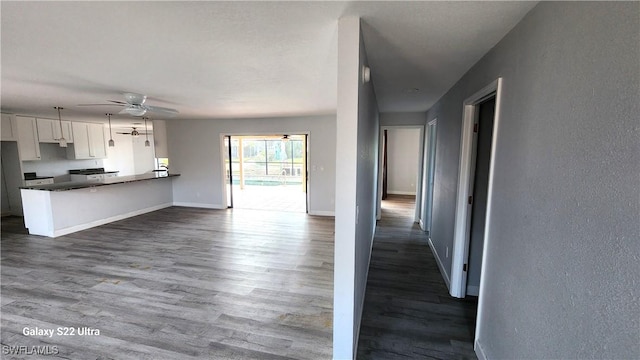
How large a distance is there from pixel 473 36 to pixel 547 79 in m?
0.67

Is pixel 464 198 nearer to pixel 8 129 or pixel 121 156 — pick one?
pixel 8 129

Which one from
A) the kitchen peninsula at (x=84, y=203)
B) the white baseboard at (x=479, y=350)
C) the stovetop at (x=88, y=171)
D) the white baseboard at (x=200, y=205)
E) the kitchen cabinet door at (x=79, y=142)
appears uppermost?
the kitchen cabinet door at (x=79, y=142)

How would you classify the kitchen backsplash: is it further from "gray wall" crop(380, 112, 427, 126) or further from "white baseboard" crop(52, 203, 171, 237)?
"gray wall" crop(380, 112, 427, 126)

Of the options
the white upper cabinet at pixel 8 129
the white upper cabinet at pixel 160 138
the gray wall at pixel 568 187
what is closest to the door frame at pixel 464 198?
the gray wall at pixel 568 187

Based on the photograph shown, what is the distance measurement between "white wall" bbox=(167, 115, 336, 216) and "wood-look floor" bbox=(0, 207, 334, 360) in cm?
177

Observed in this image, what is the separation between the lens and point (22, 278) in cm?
316

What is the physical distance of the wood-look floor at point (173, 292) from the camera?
213 cm

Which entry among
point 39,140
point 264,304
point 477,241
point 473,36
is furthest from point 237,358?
point 39,140

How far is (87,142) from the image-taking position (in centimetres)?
702

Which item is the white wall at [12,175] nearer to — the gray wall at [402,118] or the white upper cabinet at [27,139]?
the white upper cabinet at [27,139]

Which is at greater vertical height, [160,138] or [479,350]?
[160,138]

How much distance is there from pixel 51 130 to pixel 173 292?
247 inches

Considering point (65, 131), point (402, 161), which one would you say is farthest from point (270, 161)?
point (65, 131)

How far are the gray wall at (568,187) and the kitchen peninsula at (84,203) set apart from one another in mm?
6431
